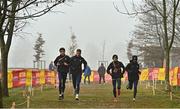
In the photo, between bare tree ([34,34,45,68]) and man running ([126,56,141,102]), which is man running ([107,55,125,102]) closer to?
man running ([126,56,141,102])

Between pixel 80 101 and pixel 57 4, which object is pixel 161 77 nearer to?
pixel 80 101

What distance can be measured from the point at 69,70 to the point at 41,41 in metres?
78.6

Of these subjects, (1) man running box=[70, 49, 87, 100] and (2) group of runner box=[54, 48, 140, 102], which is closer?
(2) group of runner box=[54, 48, 140, 102]

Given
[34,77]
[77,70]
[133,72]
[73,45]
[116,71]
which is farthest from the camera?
[73,45]

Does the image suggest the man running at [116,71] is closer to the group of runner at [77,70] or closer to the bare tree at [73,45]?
the group of runner at [77,70]

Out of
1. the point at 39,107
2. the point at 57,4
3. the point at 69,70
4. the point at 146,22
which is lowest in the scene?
the point at 39,107

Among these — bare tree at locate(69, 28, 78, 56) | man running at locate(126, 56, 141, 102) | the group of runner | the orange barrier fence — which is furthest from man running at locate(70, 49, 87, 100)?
bare tree at locate(69, 28, 78, 56)

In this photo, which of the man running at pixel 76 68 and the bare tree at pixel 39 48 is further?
the bare tree at pixel 39 48

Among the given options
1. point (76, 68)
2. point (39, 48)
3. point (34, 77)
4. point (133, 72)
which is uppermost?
point (39, 48)

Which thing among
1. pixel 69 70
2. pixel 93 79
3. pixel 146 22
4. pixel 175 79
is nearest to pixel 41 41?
pixel 93 79

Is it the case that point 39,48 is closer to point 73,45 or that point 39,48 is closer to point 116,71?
point 73,45

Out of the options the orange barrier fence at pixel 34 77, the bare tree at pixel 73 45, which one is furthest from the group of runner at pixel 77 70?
the bare tree at pixel 73 45

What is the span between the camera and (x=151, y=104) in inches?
717

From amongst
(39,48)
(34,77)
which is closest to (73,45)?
(39,48)
